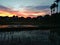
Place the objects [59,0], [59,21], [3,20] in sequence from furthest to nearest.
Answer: [3,20] → [59,21] → [59,0]

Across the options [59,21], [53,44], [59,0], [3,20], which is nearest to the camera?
[53,44]

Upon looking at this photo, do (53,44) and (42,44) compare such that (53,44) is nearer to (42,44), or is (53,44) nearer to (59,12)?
(42,44)

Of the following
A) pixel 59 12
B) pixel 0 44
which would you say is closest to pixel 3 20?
pixel 59 12

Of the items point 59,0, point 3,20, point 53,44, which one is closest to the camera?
point 53,44

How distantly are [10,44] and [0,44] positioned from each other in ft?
3.24

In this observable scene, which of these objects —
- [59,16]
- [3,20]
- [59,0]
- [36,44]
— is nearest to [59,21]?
[59,16]

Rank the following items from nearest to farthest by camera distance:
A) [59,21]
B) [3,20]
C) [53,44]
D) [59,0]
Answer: [53,44] → [59,0] → [59,21] → [3,20]

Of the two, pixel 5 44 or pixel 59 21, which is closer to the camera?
pixel 5 44

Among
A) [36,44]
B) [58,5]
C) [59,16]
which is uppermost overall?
[58,5]

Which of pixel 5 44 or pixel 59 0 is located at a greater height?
pixel 59 0

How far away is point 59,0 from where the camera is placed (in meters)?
34.5

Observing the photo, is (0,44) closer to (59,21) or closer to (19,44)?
(19,44)

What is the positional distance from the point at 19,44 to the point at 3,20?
279 ft

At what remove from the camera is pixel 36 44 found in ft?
55.9
